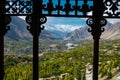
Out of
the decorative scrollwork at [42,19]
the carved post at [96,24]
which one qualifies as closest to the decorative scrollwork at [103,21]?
the carved post at [96,24]

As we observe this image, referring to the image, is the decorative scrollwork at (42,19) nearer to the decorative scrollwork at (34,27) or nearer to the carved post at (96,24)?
the decorative scrollwork at (34,27)

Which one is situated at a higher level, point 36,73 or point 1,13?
point 1,13

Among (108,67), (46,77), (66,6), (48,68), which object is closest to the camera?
(66,6)

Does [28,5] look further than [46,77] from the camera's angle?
No

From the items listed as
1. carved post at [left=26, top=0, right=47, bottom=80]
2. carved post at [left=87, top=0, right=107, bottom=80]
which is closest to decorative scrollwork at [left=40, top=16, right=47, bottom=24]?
carved post at [left=26, top=0, right=47, bottom=80]

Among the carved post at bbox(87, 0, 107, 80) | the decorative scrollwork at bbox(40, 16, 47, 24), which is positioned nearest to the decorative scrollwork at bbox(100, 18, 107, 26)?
the carved post at bbox(87, 0, 107, 80)

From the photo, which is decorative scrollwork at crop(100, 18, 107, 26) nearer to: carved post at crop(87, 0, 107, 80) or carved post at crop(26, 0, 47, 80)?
carved post at crop(87, 0, 107, 80)

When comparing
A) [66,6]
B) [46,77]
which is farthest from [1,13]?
[46,77]

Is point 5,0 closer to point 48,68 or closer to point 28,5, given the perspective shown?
point 28,5

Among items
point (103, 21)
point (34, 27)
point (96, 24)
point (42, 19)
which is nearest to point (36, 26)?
point (34, 27)
